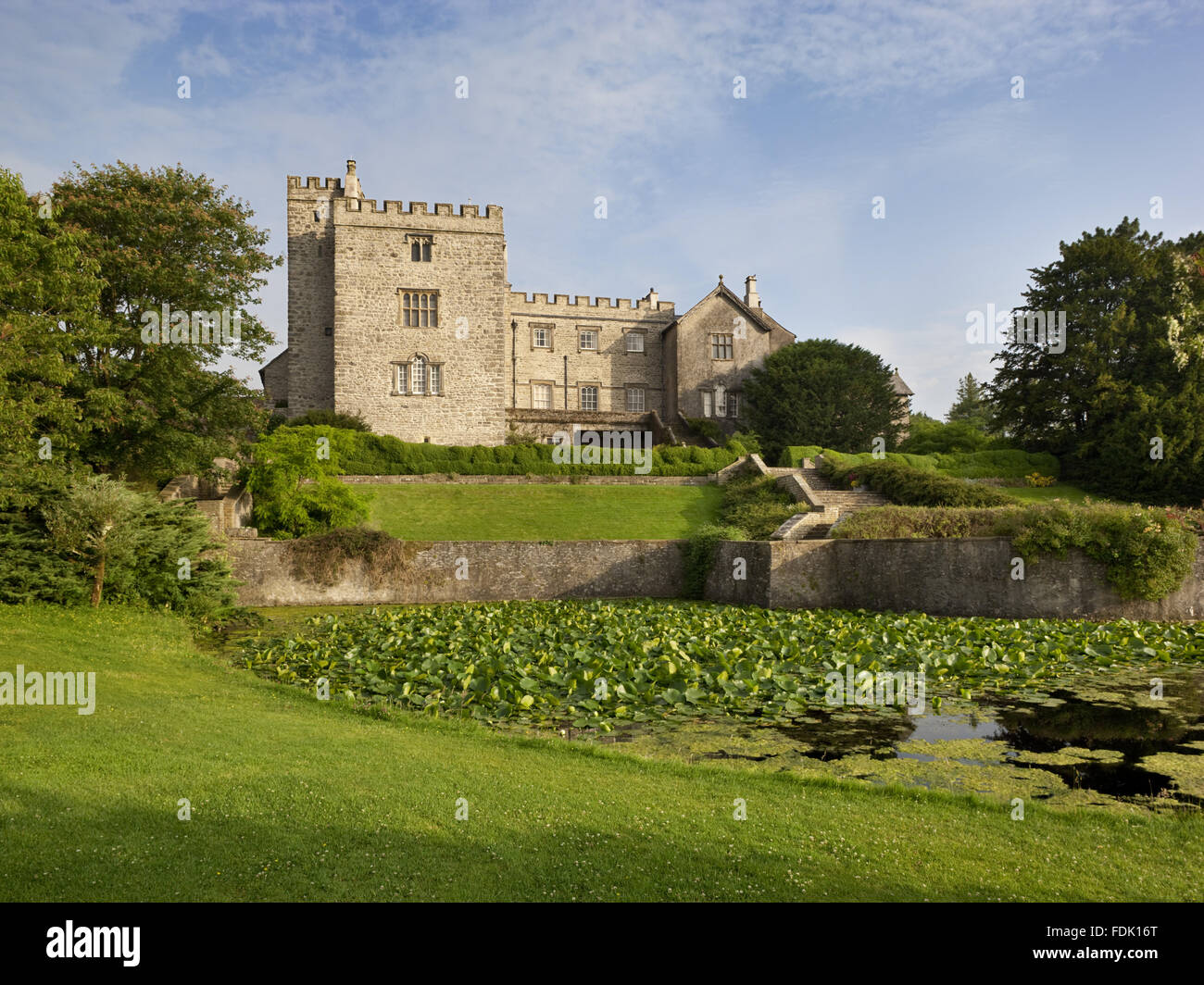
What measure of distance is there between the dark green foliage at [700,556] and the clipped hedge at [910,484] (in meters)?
7.17

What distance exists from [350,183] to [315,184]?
70.4 inches

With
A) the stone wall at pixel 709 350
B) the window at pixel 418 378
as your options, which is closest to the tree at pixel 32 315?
the window at pixel 418 378

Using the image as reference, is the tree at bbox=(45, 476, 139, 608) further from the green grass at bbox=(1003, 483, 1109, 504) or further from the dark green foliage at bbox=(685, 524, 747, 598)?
the green grass at bbox=(1003, 483, 1109, 504)

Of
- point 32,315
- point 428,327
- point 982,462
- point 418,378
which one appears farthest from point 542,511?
point 982,462

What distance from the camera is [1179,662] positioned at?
42.8 ft

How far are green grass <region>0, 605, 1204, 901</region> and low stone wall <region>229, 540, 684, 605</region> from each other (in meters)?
13.7

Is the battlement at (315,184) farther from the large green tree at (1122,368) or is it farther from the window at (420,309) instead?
the large green tree at (1122,368)

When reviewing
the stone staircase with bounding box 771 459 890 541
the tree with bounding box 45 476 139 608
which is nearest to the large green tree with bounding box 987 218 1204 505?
the stone staircase with bounding box 771 459 890 541

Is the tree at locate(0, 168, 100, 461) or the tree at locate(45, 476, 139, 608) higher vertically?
the tree at locate(0, 168, 100, 461)

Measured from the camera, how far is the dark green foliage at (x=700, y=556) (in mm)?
23406

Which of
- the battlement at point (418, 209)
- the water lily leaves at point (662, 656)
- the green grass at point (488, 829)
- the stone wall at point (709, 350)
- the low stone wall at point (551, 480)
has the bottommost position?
the water lily leaves at point (662, 656)

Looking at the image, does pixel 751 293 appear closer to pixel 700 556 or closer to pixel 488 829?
pixel 700 556

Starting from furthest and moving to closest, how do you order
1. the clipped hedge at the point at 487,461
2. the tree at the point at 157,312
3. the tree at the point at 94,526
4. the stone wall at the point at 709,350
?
the stone wall at the point at 709,350, the clipped hedge at the point at 487,461, the tree at the point at 157,312, the tree at the point at 94,526

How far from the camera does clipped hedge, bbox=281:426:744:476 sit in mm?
33719
